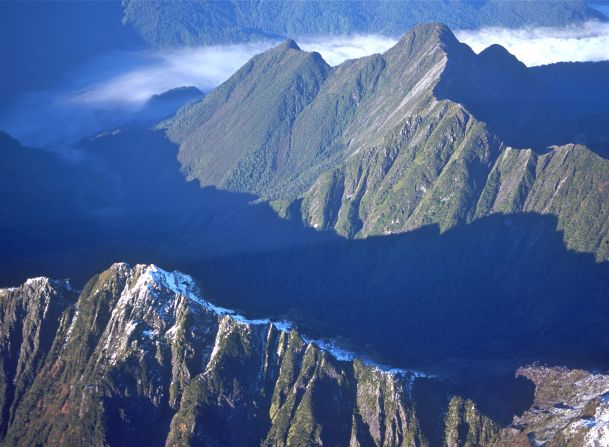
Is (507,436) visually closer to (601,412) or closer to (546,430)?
(546,430)

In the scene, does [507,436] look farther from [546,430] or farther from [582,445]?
[582,445]

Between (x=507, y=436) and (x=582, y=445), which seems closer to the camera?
(x=582, y=445)

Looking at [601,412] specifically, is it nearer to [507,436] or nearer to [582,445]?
[582,445]

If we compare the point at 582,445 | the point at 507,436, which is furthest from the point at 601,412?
the point at 507,436

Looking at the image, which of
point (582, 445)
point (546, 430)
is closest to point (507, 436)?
point (546, 430)

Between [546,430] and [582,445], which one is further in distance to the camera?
[546,430]
